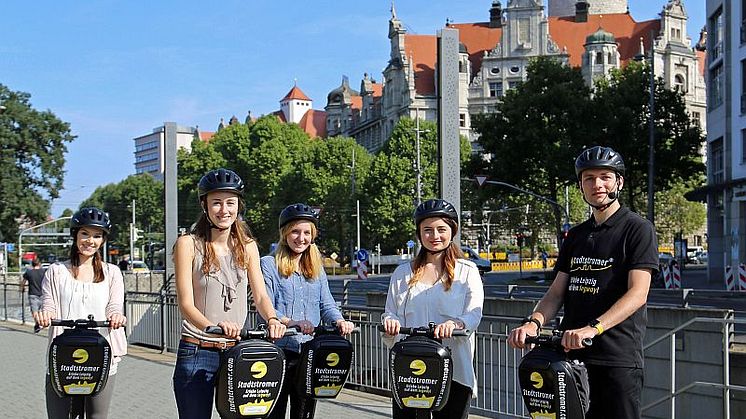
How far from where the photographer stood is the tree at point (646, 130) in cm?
4762

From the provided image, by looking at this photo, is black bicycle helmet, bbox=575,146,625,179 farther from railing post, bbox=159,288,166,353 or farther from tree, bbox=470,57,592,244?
tree, bbox=470,57,592,244

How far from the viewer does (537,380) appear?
4.36 m

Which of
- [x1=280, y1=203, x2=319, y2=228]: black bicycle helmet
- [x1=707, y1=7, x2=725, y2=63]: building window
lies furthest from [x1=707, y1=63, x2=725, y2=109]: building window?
[x1=280, y1=203, x2=319, y2=228]: black bicycle helmet

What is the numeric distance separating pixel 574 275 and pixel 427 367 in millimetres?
803

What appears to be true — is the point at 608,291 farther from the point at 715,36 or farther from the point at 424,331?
the point at 715,36

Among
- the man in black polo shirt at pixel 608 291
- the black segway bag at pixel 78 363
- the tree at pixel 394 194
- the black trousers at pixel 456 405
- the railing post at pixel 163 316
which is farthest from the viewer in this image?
the tree at pixel 394 194

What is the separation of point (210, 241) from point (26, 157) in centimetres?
5378

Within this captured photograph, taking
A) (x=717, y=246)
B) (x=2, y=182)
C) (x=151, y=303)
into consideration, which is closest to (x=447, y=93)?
(x=151, y=303)

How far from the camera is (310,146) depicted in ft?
298

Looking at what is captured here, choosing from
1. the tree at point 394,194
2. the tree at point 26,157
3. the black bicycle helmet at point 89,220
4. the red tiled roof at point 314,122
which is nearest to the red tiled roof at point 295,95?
the red tiled roof at point 314,122

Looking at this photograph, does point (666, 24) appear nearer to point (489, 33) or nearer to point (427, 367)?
point (489, 33)

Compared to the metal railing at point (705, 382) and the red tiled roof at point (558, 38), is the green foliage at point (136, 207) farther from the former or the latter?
the metal railing at point (705, 382)

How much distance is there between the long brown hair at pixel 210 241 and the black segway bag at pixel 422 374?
915 millimetres

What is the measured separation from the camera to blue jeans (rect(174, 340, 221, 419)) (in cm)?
485
